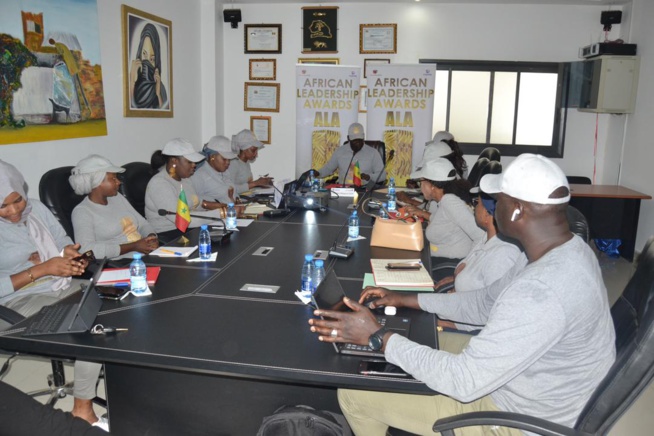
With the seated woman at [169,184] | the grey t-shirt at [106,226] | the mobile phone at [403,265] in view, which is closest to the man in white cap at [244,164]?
the seated woman at [169,184]

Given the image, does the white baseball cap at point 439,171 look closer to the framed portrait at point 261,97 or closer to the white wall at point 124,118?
the white wall at point 124,118

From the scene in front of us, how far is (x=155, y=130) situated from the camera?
570cm

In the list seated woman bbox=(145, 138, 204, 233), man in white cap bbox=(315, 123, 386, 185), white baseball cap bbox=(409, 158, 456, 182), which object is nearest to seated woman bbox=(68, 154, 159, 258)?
seated woman bbox=(145, 138, 204, 233)

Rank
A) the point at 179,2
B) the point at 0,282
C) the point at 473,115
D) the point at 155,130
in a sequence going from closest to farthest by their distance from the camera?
1. the point at 0,282
2. the point at 155,130
3. the point at 179,2
4. the point at 473,115

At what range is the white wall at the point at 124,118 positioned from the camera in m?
3.91

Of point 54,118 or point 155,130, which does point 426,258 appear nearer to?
point 54,118

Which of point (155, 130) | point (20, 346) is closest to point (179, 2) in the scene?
point (155, 130)

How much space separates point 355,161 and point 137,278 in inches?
164

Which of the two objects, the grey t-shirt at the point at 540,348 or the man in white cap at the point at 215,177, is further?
the man in white cap at the point at 215,177

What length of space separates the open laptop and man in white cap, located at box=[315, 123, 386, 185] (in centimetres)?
421

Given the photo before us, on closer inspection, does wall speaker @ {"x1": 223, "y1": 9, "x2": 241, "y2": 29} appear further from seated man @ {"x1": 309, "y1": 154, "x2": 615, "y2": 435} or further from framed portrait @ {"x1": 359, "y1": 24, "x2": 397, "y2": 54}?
seated man @ {"x1": 309, "y1": 154, "x2": 615, "y2": 435}

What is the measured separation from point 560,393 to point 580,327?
218 mm

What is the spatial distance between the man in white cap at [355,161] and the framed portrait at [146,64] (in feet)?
6.31

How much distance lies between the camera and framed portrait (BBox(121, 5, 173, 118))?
5013 mm
